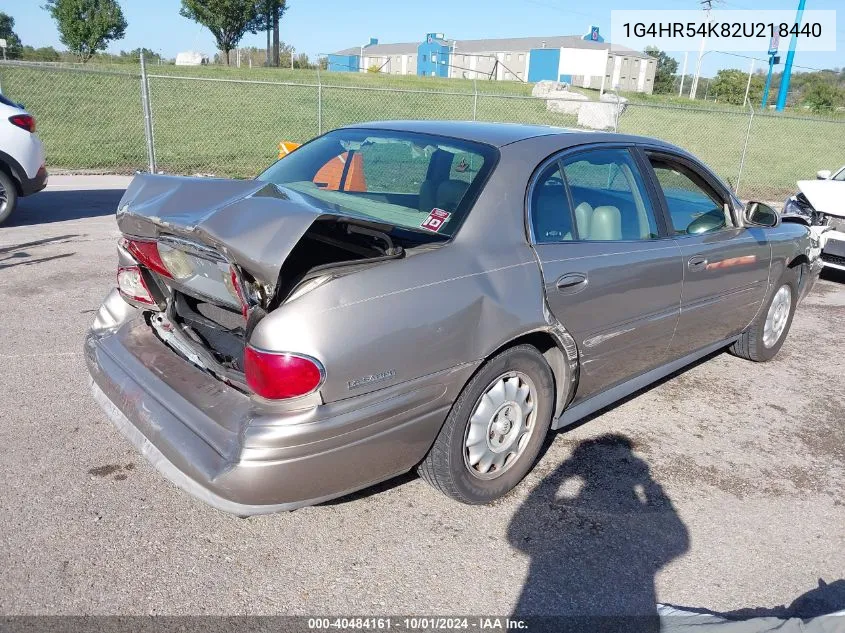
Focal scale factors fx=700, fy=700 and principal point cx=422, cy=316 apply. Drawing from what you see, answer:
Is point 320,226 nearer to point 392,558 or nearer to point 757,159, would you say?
point 392,558

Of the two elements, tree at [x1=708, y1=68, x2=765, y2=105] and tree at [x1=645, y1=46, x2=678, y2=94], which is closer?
tree at [x1=708, y1=68, x2=765, y2=105]

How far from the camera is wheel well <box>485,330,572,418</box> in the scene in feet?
10.3

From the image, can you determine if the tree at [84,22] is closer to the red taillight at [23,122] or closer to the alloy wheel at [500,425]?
the red taillight at [23,122]

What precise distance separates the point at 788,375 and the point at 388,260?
378cm

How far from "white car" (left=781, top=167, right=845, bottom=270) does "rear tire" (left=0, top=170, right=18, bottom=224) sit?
8.90 m

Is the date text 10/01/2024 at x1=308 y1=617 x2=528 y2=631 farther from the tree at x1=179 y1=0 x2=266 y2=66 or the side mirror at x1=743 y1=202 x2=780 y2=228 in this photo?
the tree at x1=179 y1=0 x2=266 y2=66

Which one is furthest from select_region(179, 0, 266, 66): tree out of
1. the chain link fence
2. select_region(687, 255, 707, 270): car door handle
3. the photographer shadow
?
the photographer shadow

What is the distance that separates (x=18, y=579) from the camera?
2502 mm

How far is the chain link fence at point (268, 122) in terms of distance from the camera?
45.4 ft

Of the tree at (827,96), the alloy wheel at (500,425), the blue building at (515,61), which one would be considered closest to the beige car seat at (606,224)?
the alloy wheel at (500,425)

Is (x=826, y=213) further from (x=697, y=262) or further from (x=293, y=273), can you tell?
(x=293, y=273)

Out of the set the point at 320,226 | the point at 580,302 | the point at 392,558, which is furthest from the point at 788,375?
the point at 320,226

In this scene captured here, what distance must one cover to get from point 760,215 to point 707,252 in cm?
87

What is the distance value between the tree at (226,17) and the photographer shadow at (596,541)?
53.7 meters
